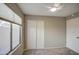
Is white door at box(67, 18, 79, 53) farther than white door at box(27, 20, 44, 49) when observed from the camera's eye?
No

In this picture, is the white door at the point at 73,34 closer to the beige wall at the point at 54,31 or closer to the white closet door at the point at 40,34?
the beige wall at the point at 54,31

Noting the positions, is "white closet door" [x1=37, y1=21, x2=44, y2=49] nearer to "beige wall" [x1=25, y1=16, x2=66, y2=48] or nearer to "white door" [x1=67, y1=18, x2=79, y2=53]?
"beige wall" [x1=25, y1=16, x2=66, y2=48]

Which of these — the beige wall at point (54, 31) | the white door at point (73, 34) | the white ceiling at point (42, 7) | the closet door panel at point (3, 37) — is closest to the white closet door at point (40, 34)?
the beige wall at point (54, 31)

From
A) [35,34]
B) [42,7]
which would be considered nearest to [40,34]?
[35,34]

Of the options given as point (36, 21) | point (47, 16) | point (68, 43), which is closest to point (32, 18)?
point (36, 21)

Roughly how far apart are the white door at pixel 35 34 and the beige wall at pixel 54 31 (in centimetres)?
19

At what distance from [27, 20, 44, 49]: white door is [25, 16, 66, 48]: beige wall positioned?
192 millimetres

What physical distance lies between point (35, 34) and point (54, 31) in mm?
936

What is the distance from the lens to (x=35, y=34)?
16.2ft

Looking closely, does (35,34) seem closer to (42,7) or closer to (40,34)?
(40,34)

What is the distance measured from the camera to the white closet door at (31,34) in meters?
4.80

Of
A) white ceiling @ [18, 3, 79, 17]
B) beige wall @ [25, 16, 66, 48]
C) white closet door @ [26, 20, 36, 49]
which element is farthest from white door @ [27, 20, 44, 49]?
white ceiling @ [18, 3, 79, 17]

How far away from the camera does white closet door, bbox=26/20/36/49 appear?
4.80 m
